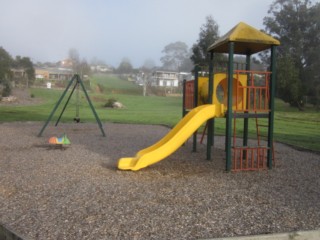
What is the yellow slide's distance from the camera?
8.00 meters

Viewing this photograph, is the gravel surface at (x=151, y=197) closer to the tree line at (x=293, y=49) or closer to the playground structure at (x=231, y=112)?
the playground structure at (x=231, y=112)

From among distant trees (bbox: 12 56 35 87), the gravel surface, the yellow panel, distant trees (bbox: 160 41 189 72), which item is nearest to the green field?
the yellow panel

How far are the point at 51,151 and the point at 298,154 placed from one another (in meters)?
7.20

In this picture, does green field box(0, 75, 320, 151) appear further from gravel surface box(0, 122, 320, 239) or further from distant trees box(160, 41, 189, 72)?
distant trees box(160, 41, 189, 72)

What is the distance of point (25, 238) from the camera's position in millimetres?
4070

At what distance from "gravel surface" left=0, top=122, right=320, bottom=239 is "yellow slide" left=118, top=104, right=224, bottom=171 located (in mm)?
228

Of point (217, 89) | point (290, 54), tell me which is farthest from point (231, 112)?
point (290, 54)

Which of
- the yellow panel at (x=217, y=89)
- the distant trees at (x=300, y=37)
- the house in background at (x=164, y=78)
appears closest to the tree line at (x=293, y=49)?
the distant trees at (x=300, y=37)

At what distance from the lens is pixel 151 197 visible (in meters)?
5.93

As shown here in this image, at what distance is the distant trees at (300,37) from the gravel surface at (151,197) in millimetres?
35728

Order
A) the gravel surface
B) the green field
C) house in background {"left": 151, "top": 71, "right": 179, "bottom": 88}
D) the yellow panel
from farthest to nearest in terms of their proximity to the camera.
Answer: house in background {"left": 151, "top": 71, "right": 179, "bottom": 88} < the green field < the yellow panel < the gravel surface

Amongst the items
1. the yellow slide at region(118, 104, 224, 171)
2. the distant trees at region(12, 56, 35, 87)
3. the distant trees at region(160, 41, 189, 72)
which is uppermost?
the distant trees at region(160, 41, 189, 72)

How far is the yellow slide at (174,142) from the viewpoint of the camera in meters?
8.00

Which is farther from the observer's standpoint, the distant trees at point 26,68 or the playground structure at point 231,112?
the distant trees at point 26,68
